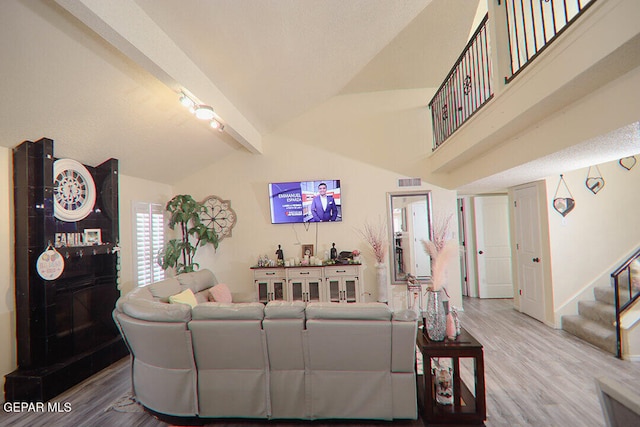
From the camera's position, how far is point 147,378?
8.50 ft

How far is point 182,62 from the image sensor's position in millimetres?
2857

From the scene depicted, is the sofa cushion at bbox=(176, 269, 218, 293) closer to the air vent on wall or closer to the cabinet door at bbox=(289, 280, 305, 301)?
the cabinet door at bbox=(289, 280, 305, 301)

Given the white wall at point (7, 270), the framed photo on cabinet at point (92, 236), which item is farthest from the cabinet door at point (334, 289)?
the white wall at point (7, 270)

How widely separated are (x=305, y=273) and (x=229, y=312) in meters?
2.78

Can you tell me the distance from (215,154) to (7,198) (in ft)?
9.50

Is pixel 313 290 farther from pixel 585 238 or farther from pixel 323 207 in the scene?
pixel 585 238

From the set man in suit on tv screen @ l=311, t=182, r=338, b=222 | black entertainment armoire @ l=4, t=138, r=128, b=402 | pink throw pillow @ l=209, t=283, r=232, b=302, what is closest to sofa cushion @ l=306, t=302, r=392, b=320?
pink throw pillow @ l=209, t=283, r=232, b=302

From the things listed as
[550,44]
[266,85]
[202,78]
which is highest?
[266,85]

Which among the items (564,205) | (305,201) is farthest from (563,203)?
(305,201)

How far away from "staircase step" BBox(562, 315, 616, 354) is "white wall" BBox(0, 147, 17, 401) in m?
6.31

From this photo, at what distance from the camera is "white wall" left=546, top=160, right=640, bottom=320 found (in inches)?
171

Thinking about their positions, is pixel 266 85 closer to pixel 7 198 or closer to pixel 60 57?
pixel 60 57

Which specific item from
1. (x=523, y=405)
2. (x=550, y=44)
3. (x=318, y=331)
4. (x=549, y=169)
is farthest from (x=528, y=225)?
(x=318, y=331)

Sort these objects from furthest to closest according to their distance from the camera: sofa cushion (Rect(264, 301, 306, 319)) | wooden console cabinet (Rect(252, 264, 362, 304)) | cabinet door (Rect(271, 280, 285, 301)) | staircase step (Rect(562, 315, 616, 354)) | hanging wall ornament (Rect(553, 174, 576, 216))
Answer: cabinet door (Rect(271, 280, 285, 301))
wooden console cabinet (Rect(252, 264, 362, 304))
hanging wall ornament (Rect(553, 174, 576, 216))
staircase step (Rect(562, 315, 616, 354))
sofa cushion (Rect(264, 301, 306, 319))
